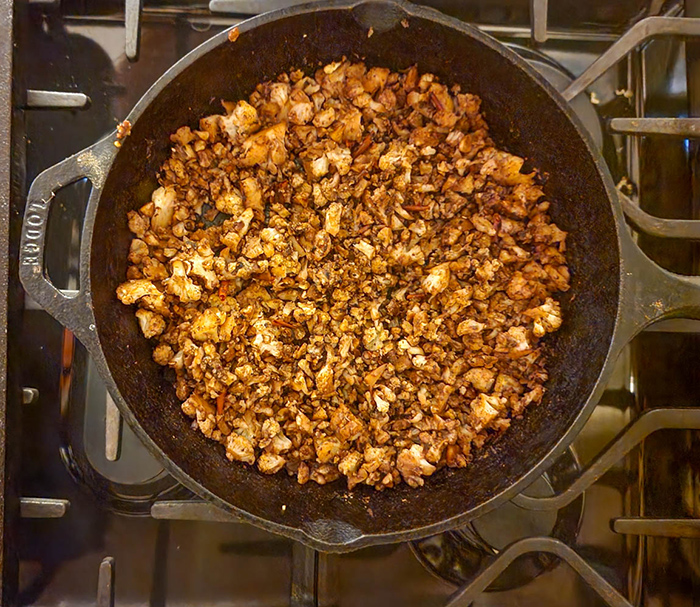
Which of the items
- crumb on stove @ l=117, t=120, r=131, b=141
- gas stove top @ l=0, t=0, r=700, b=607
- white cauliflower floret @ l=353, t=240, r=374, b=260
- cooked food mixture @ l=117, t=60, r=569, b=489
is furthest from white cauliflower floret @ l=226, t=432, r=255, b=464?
crumb on stove @ l=117, t=120, r=131, b=141

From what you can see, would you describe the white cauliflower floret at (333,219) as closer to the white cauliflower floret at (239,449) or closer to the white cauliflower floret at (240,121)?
the white cauliflower floret at (240,121)

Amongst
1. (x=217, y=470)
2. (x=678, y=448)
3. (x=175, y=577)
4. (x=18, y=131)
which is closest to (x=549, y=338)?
(x=678, y=448)

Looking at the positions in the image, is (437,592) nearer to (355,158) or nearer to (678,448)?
(678,448)

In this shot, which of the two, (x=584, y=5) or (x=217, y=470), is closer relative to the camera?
(x=217, y=470)

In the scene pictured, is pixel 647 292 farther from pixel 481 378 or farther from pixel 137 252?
pixel 137 252

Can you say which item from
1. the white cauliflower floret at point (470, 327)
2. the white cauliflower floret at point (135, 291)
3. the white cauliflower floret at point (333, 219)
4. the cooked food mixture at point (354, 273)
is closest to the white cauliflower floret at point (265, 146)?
the cooked food mixture at point (354, 273)
